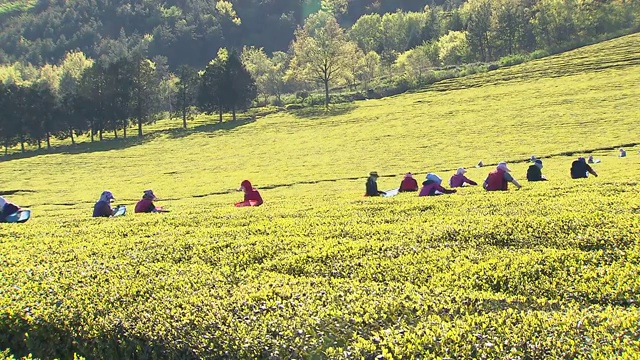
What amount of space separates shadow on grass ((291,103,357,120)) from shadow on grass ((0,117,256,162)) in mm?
8059

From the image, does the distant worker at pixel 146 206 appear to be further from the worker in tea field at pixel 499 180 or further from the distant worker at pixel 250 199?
the worker in tea field at pixel 499 180

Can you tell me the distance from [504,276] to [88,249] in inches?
311

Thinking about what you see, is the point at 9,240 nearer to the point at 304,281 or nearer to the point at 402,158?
the point at 304,281

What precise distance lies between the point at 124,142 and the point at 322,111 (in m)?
31.0

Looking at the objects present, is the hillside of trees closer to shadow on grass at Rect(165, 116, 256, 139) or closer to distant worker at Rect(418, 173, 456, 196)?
shadow on grass at Rect(165, 116, 256, 139)

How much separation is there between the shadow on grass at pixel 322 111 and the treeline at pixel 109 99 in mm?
11402

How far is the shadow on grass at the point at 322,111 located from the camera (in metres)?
81.3

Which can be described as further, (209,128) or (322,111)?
(322,111)

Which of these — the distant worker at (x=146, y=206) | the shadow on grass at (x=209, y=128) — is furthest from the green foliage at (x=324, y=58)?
the distant worker at (x=146, y=206)

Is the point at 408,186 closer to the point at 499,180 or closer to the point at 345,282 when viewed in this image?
the point at 499,180

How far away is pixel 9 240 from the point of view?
504 inches

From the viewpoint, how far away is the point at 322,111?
8556 centimetres

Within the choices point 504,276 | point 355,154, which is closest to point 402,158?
point 355,154

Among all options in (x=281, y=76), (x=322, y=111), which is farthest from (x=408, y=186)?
(x=281, y=76)
